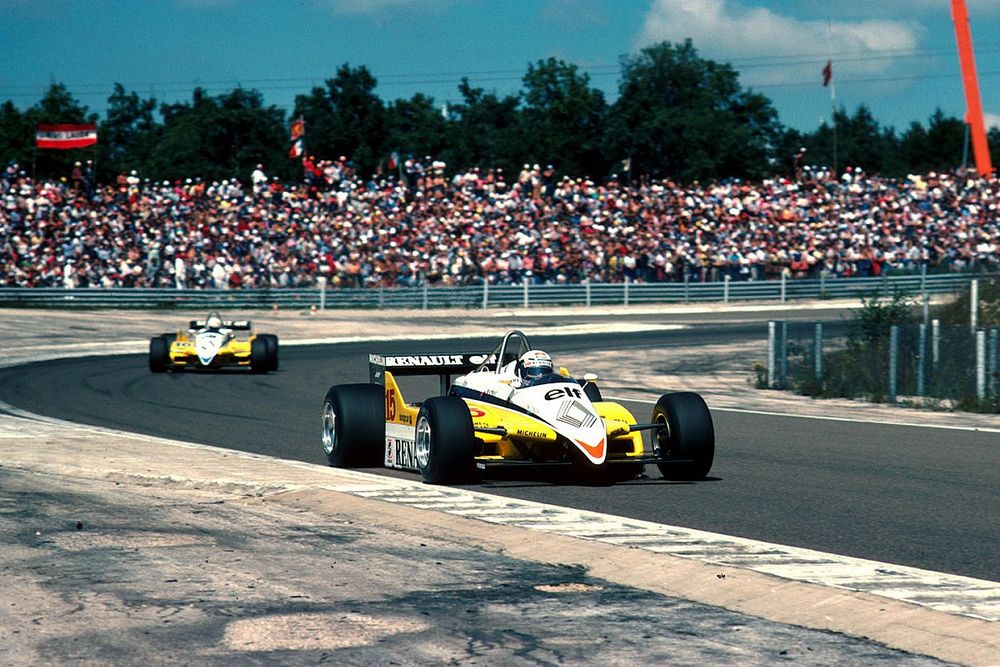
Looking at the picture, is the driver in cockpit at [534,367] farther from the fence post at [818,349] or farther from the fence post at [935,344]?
the fence post at [818,349]

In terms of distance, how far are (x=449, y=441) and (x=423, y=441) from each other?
504mm

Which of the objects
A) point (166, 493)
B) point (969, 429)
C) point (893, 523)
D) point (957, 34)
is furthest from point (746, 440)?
point (957, 34)

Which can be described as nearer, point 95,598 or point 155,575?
point 95,598

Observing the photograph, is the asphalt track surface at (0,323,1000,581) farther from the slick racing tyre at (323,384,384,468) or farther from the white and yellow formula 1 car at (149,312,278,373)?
the white and yellow formula 1 car at (149,312,278,373)

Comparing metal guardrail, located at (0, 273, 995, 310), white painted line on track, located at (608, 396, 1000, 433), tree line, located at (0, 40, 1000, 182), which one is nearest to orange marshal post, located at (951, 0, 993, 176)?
tree line, located at (0, 40, 1000, 182)

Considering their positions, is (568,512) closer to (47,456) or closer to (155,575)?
(155,575)

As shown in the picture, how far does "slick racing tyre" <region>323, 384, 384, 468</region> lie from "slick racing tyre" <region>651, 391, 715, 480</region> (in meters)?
2.50

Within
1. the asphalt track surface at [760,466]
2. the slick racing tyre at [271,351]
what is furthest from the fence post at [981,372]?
the slick racing tyre at [271,351]

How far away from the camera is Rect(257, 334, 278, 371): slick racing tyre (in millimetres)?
25578

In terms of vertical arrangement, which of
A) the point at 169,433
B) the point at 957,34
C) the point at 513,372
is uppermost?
the point at 957,34

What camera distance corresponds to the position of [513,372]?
11.8 m

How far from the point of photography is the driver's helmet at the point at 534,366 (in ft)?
37.8

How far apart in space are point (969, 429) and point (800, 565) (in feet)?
30.7

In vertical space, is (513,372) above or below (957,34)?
below
